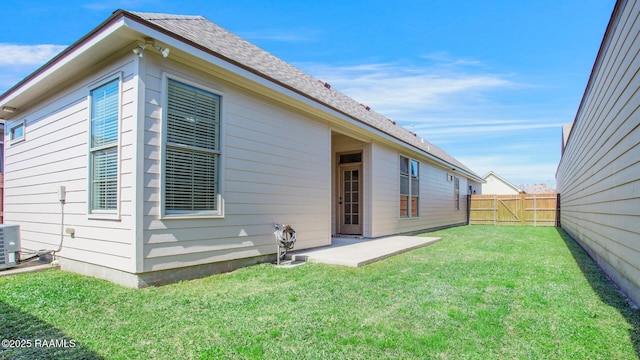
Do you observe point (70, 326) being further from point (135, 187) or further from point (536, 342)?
point (536, 342)

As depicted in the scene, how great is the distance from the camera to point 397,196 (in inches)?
411

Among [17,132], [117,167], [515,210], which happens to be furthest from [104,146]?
[515,210]

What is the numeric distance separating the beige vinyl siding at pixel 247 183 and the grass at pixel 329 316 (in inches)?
19.9

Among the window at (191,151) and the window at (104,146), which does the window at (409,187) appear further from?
the window at (104,146)

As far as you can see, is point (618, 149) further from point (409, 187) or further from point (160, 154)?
point (409, 187)

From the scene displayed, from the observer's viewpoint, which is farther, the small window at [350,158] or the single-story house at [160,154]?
the small window at [350,158]

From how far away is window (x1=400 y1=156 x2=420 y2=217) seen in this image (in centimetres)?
1097

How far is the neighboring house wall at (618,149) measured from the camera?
3.11m

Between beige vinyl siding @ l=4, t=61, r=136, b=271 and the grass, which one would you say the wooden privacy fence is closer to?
the grass

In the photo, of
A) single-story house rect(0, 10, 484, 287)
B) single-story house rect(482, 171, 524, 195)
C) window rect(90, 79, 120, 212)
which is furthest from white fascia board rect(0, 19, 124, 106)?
single-story house rect(482, 171, 524, 195)

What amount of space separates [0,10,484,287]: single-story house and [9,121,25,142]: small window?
4cm

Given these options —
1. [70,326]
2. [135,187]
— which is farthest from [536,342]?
[135,187]

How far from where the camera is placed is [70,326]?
9.12 ft

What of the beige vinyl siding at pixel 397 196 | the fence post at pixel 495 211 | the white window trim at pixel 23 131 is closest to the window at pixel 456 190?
the beige vinyl siding at pixel 397 196
